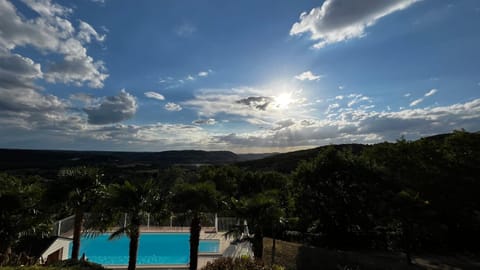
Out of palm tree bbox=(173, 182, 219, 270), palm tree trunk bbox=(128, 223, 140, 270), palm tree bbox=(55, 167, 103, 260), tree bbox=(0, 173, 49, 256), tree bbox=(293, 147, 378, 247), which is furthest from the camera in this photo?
tree bbox=(293, 147, 378, 247)

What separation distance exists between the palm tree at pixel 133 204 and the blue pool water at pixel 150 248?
249 inches

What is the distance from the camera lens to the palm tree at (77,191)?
11.3 meters

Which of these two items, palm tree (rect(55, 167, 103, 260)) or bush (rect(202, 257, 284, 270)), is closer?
bush (rect(202, 257, 284, 270))

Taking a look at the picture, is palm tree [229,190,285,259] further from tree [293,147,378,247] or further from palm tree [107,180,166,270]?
tree [293,147,378,247]

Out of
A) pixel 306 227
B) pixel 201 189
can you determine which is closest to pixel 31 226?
pixel 201 189

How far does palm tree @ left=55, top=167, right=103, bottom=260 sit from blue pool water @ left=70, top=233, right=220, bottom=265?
210 inches

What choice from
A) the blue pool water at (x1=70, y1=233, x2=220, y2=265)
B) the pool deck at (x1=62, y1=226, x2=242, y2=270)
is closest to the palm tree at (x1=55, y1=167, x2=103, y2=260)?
the pool deck at (x1=62, y1=226, x2=242, y2=270)

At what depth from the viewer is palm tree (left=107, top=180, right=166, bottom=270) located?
10.1 meters

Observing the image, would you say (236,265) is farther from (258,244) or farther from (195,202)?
(258,244)

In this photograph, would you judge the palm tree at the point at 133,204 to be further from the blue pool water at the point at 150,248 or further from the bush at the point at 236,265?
the blue pool water at the point at 150,248

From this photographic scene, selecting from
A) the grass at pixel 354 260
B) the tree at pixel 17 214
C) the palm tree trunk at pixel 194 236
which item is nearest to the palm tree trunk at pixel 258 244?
the grass at pixel 354 260

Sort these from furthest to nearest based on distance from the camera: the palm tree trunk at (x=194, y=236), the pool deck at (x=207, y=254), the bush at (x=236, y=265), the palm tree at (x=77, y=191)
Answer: the pool deck at (x=207, y=254) < the palm tree at (x=77, y=191) < the palm tree trunk at (x=194, y=236) < the bush at (x=236, y=265)

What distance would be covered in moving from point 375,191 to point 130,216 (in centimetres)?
1469

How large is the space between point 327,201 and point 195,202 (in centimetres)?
999
